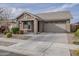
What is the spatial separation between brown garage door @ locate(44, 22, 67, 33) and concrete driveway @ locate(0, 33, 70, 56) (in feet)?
0.26

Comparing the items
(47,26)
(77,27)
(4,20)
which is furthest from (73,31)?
(4,20)

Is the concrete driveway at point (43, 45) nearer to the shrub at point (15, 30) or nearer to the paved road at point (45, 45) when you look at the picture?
the paved road at point (45, 45)

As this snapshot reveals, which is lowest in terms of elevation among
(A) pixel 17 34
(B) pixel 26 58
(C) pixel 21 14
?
(B) pixel 26 58

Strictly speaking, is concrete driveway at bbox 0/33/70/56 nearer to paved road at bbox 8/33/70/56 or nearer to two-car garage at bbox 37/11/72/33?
paved road at bbox 8/33/70/56

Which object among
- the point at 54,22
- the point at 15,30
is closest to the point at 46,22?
the point at 54,22

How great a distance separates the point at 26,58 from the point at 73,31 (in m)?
1.05

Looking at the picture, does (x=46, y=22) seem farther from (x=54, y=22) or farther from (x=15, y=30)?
(x=15, y=30)

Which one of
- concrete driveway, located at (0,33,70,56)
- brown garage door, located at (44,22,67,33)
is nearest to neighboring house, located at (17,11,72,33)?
brown garage door, located at (44,22,67,33)

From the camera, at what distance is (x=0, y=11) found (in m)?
4.79

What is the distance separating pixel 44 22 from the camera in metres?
4.82

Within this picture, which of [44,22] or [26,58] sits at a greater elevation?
[44,22]

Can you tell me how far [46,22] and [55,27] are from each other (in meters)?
0.21

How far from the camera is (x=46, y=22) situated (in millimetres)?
4848

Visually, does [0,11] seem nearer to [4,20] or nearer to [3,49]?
[4,20]
